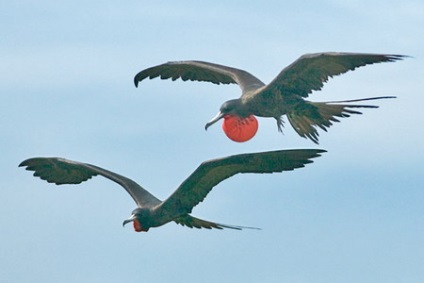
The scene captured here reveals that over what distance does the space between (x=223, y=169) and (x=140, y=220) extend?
1.20 meters

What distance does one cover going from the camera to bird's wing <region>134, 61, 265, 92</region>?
699 inches

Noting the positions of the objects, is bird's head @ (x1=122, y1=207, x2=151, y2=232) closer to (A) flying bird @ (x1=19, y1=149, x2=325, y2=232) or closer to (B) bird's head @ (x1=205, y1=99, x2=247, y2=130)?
(A) flying bird @ (x1=19, y1=149, x2=325, y2=232)

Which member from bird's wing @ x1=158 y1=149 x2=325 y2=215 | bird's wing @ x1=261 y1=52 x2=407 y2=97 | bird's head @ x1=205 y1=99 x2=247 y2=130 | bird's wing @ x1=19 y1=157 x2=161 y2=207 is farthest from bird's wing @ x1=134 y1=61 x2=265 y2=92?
bird's wing @ x1=158 y1=149 x2=325 y2=215

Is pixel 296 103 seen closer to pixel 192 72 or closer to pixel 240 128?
pixel 240 128

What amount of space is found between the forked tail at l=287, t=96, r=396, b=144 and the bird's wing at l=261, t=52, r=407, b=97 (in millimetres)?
189

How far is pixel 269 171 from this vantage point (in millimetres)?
15211

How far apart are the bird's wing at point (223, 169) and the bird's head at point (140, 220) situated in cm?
19

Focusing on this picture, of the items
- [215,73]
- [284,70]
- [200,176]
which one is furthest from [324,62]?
[215,73]

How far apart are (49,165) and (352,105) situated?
407 cm

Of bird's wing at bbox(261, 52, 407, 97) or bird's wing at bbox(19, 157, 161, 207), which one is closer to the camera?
bird's wing at bbox(261, 52, 407, 97)

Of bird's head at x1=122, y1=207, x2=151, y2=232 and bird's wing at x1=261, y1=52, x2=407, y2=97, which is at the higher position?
bird's wing at x1=261, y1=52, x2=407, y2=97

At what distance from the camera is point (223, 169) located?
50.8 ft

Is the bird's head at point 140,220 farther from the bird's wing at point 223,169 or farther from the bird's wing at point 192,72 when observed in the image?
the bird's wing at point 192,72

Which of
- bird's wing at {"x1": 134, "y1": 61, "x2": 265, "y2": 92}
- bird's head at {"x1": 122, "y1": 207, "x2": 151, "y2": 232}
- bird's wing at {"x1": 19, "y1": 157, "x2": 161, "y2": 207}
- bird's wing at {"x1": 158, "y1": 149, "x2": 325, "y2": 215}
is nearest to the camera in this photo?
bird's wing at {"x1": 158, "y1": 149, "x2": 325, "y2": 215}
